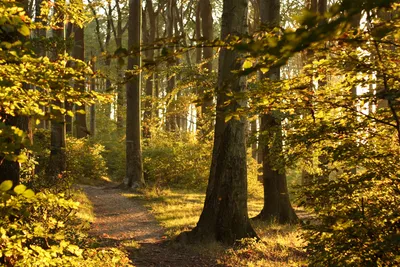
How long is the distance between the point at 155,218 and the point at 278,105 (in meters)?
9.11

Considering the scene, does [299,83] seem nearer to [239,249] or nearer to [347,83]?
[347,83]

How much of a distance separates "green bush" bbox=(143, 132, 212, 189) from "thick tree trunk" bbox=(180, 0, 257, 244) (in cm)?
1055

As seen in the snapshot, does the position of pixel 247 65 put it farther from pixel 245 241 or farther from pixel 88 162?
pixel 88 162

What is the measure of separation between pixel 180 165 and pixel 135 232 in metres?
9.39

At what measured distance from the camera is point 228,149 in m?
7.99

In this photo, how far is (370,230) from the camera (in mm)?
2975

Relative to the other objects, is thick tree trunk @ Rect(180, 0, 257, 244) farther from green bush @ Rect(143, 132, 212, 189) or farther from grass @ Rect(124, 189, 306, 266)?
green bush @ Rect(143, 132, 212, 189)

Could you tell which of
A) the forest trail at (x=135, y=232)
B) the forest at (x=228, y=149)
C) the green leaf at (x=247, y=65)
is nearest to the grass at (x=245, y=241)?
the forest at (x=228, y=149)

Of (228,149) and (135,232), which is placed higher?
(228,149)

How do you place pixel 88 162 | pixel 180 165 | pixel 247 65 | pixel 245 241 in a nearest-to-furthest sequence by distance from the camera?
pixel 247 65
pixel 245 241
pixel 180 165
pixel 88 162

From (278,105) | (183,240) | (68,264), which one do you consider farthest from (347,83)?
(183,240)

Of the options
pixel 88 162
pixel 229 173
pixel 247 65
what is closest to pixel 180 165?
pixel 88 162

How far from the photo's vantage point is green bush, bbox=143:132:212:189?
19.1 metres

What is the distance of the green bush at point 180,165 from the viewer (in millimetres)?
19078
